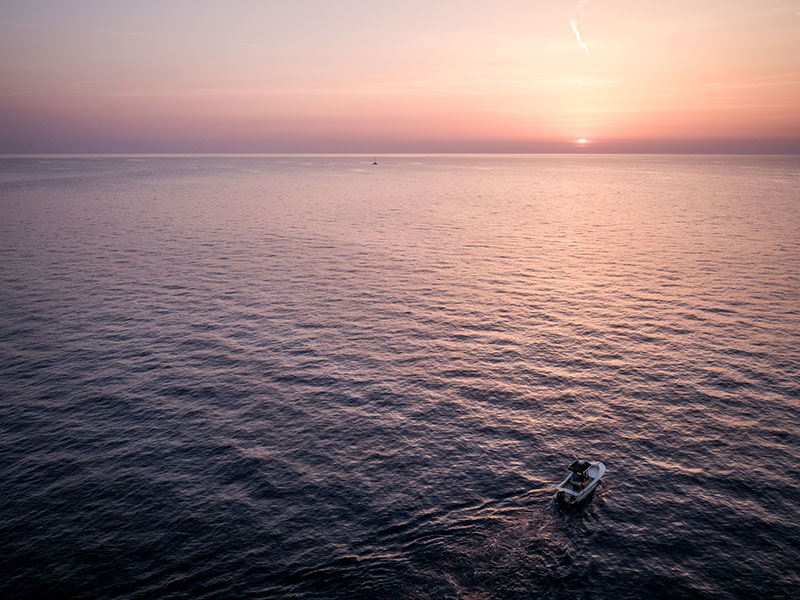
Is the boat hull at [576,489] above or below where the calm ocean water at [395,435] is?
above

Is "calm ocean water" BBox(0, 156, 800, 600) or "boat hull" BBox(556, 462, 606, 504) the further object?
"boat hull" BBox(556, 462, 606, 504)

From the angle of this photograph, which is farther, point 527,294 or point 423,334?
point 527,294

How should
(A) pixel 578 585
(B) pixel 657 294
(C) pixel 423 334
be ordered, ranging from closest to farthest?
1. (A) pixel 578 585
2. (C) pixel 423 334
3. (B) pixel 657 294

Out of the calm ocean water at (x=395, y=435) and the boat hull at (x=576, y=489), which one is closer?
the calm ocean water at (x=395, y=435)

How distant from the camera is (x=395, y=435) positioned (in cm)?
5584

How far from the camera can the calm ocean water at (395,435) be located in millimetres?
39375

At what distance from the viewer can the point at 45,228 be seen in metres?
166

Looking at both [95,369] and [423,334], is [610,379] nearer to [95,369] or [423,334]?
[423,334]

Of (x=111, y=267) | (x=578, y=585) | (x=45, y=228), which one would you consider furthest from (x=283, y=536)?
(x=45, y=228)

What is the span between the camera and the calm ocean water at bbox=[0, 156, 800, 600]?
3938 centimetres

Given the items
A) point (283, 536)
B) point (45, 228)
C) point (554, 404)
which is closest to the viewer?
point (283, 536)

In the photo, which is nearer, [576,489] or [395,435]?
[576,489]

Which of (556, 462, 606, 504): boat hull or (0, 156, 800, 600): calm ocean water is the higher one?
(556, 462, 606, 504): boat hull

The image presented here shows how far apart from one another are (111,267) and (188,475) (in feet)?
294
